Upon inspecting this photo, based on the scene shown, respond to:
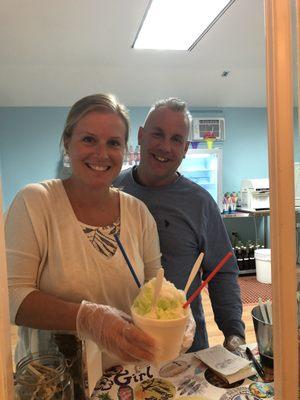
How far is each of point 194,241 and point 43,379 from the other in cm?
90

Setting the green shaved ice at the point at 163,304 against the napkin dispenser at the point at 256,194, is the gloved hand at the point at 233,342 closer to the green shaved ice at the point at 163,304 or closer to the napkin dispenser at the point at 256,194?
the green shaved ice at the point at 163,304

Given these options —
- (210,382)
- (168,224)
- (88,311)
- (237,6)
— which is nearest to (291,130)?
(88,311)

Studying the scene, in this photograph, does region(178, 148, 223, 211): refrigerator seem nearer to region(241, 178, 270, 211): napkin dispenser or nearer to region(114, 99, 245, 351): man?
region(241, 178, 270, 211): napkin dispenser

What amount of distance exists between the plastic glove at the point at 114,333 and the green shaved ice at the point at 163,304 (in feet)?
0.15

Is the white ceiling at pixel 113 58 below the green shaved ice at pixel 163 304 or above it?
above

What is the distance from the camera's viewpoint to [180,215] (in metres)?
1.41

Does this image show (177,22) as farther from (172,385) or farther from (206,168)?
(206,168)

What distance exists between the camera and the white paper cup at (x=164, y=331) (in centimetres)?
67

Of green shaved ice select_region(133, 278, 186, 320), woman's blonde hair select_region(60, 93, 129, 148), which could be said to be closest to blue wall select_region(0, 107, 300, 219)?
woman's blonde hair select_region(60, 93, 129, 148)

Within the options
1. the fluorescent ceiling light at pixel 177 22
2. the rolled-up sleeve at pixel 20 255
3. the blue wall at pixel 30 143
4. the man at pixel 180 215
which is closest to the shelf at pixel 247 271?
the blue wall at pixel 30 143

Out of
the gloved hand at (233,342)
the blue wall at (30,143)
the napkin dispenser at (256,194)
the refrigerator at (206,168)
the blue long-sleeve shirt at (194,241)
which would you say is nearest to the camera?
the gloved hand at (233,342)

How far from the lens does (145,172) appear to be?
149cm

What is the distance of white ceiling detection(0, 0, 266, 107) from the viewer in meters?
2.49

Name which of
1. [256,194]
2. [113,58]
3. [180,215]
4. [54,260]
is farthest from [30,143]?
[54,260]
